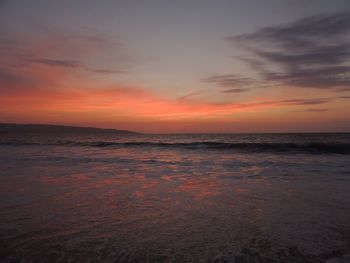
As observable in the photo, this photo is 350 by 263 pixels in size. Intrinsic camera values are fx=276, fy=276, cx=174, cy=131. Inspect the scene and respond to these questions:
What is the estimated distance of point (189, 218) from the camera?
181 inches

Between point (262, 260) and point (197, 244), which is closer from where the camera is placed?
point (262, 260)

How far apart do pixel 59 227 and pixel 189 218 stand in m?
2.02

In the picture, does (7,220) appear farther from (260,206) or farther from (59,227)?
(260,206)

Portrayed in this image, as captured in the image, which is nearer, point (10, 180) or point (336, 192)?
point (336, 192)

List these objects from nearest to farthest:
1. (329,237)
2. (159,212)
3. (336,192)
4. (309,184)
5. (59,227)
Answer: (329,237) → (59,227) → (159,212) → (336,192) → (309,184)

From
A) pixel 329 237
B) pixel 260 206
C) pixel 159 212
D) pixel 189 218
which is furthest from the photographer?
pixel 260 206

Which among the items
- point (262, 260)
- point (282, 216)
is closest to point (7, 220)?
point (262, 260)

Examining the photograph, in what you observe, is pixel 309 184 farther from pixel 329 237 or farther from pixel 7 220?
pixel 7 220

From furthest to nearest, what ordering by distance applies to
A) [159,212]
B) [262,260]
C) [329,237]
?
[159,212], [329,237], [262,260]

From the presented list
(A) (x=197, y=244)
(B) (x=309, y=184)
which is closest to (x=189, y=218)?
(A) (x=197, y=244)

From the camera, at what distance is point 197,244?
3510 millimetres

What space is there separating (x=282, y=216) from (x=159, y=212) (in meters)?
2.13

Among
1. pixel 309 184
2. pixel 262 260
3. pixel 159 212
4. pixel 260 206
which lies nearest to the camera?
pixel 262 260

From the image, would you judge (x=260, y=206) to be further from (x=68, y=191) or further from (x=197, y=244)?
(x=68, y=191)
